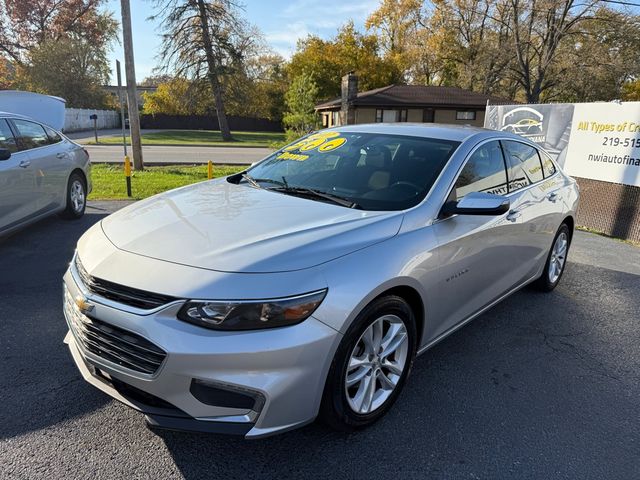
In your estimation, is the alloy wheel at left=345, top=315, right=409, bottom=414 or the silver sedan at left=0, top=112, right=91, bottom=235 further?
the silver sedan at left=0, top=112, right=91, bottom=235

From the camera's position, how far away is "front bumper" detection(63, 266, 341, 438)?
2.06 metres

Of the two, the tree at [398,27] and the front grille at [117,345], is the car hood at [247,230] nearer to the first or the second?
the front grille at [117,345]

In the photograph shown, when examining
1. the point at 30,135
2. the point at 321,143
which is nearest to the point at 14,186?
the point at 30,135

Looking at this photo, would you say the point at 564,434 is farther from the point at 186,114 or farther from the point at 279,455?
the point at 186,114

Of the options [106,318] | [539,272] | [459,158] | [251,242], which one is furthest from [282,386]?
[539,272]

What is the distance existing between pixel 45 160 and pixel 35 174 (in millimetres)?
352

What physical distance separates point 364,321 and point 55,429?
1805 millimetres

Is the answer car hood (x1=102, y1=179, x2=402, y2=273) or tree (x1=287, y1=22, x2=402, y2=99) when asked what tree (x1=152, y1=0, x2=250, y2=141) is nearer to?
tree (x1=287, y1=22, x2=402, y2=99)

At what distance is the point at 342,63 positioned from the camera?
4912cm

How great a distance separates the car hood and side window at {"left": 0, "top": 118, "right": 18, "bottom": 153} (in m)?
3.62

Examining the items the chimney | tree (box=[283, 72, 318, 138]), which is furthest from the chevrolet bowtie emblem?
the chimney

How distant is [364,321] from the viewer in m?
2.42

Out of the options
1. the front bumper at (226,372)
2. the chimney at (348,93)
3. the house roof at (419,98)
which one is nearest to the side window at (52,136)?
the front bumper at (226,372)

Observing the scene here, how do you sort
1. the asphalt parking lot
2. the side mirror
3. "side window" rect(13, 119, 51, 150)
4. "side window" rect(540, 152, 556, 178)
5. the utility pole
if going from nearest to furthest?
the asphalt parking lot, the side mirror, "side window" rect(540, 152, 556, 178), "side window" rect(13, 119, 51, 150), the utility pole
